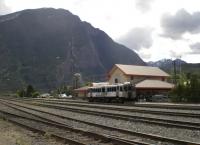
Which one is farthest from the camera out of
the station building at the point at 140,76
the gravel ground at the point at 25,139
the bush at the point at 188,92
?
the station building at the point at 140,76

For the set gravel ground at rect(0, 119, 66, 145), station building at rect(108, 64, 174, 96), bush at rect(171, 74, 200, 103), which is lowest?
gravel ground at rect(0, 119, 66, 145)

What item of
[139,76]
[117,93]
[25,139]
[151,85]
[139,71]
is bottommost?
[25,139]

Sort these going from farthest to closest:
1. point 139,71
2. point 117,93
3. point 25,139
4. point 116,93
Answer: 1. point 139,71
2. point 116,93
3. point 117,93
4. point 25,139

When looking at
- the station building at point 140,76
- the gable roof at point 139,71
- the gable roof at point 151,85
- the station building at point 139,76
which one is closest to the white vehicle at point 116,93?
the gable roof at point 151,85

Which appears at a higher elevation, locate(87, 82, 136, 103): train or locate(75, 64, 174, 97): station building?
locate(75, 64, 174, 97): station building

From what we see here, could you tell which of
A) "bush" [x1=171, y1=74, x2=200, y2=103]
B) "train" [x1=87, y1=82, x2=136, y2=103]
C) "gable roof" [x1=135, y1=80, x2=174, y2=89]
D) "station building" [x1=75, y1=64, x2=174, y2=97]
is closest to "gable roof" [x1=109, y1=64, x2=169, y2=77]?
"station building" [x1=75, y1=64, x2=174, y2=97]

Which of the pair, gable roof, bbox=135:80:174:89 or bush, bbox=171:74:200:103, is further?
gable roof, bbox=135:80:174:89

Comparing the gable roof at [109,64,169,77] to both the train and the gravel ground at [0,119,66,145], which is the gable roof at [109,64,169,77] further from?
the gravel ground at [0,119,66,145]

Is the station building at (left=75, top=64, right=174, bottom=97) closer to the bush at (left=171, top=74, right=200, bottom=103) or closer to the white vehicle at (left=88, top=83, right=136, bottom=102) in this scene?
the white vehicle at (left=88, top=83, right=136, bottom=102)

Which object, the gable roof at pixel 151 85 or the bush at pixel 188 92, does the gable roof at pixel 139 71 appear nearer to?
the gable roof at pixel 151 85

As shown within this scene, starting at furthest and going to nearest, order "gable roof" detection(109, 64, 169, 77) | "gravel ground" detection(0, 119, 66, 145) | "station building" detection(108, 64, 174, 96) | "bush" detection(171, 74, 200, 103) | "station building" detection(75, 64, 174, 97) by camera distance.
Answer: "gable roof" detection(109, 64, 169, 77) < "station building" detection(75, 64, 174, 97) < "station building" detection(108, 64, 174, 96) < "bush" detection(171, 74, 200, 103) < "gravel ground" detection(0, 119, 66, 145)

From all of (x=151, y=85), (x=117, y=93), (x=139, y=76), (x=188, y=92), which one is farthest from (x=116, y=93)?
(x=139, y=76)

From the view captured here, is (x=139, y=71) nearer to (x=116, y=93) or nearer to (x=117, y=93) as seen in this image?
(x=116, y=93)

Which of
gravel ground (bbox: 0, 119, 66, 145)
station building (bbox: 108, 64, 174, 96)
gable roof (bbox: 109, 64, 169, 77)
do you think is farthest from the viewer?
gable roof (bbox: 109, 64, 169, 77)
